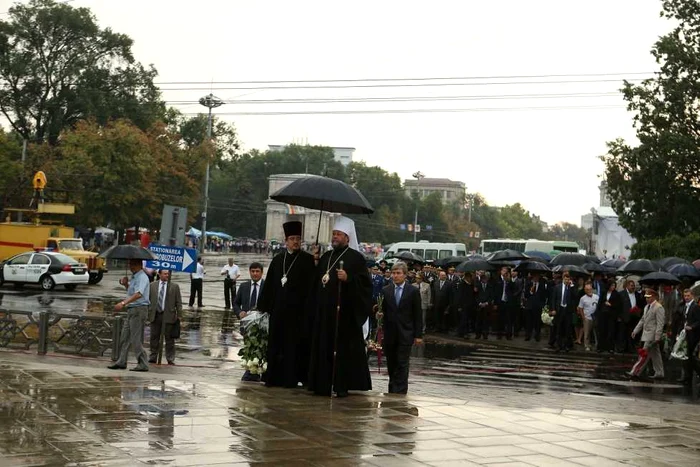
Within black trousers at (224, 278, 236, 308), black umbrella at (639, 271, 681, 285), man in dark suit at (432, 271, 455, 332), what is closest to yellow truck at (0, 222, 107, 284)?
black trousers at (224, 278, 236, 308)

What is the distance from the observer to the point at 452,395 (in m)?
13.7

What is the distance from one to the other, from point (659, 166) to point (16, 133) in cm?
5869

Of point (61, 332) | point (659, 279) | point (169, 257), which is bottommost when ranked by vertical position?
point (61, 332)

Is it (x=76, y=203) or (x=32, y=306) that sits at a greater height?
(x=76, y=203)

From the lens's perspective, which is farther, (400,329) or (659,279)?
(659,279)

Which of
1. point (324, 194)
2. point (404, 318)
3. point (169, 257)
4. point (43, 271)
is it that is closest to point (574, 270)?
point (169, 257)

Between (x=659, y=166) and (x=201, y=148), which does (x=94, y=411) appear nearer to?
(x=659, y=166)

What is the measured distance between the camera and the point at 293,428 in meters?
9.26

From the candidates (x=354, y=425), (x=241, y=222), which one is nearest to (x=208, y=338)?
(x=354, y=425)

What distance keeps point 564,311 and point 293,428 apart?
15864mm

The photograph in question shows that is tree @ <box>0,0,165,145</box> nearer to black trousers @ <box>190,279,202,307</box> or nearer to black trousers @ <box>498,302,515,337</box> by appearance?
black trousers @ <box>190,279,202,307</box>

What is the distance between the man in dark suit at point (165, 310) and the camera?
16750 millimetres

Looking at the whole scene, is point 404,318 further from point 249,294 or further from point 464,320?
point 464,320

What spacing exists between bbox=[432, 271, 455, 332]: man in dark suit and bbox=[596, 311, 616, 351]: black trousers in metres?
4.63
